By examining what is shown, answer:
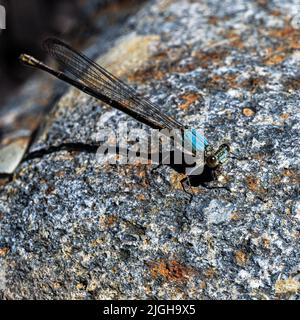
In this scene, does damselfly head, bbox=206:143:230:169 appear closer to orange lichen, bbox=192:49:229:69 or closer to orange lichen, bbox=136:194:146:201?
orange lichen, bbox=136:194:146:201

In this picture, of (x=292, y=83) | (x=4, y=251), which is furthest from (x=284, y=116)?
(x=4, y=251)

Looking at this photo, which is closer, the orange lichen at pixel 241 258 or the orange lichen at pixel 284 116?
the orange lichen at pixel 241 258

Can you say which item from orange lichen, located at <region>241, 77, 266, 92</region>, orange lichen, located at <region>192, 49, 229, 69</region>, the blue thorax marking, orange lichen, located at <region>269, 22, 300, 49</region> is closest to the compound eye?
the blue thorax marking

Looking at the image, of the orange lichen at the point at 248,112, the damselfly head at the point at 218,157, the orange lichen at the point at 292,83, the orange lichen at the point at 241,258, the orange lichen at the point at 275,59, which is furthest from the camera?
the orange lichen at the point at 275,59

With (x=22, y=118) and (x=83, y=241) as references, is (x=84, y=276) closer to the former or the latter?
(x=83, y=241)

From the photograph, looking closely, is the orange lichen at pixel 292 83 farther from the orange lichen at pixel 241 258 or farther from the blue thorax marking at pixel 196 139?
the orange lichen at pixel 241 258

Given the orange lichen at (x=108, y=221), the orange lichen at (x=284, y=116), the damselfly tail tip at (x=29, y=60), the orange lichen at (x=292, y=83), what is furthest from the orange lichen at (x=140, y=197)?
the damselfly tail tip at (x=29, y=60)

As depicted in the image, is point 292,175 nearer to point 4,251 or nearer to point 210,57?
point 210,57
